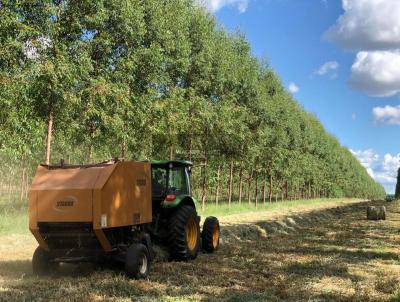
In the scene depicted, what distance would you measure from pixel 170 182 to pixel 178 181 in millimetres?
319

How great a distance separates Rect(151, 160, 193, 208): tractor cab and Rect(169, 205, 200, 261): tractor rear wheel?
0.28 m

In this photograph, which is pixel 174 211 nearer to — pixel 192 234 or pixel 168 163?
pixel 192 234

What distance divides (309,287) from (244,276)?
5.11 ft

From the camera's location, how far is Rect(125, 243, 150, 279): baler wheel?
9.02m

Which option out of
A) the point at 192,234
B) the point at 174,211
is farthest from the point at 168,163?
the point at 192,234

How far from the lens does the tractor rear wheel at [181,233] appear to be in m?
11.0

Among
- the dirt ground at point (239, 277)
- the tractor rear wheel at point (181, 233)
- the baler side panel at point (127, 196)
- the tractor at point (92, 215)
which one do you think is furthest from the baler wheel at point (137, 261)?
the tractor rear wheel at point (181, 233)

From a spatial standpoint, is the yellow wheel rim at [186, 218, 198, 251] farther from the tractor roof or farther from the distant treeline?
the distant treeline

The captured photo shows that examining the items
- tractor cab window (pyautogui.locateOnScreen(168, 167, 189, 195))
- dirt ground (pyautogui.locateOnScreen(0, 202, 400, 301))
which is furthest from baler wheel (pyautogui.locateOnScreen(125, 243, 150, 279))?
tractor cab window (pyautogui.locateOnScreen(168, 167, 189, 195))

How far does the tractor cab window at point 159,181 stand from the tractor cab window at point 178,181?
148mm

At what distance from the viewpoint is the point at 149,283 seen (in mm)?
8852

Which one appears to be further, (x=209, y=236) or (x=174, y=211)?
(x=209, y=236)

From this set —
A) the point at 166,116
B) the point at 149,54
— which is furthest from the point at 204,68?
the point at 149,54

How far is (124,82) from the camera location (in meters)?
18.1
